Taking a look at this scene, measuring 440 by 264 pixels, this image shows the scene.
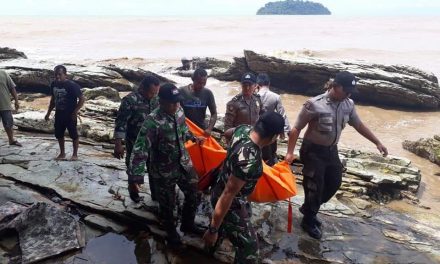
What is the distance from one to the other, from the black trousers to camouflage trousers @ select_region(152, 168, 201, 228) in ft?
4.83

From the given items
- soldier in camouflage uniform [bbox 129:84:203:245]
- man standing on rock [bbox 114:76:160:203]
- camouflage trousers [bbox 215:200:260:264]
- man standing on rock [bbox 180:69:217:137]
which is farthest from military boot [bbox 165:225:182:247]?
man standing on rock [bbox 180:69:217:137]

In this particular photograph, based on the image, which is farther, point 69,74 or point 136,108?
point 69,74

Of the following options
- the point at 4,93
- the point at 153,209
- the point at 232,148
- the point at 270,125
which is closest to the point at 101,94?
the point at 4,93

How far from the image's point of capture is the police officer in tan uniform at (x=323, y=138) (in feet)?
16.1

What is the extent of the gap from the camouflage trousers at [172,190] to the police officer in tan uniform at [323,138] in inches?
46.7

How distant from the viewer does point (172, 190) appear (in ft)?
15.4

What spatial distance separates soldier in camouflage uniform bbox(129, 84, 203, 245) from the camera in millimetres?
4410

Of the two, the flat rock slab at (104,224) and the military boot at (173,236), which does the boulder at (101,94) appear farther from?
the military boot at (173,236)

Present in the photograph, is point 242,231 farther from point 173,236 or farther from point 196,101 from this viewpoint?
point 196,101

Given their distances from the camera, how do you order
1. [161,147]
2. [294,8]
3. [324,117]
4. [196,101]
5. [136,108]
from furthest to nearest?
[294,8], [196,101], [136,108], [324,117], [161,147]

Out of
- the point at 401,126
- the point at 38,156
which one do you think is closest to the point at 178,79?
the point at 401,126

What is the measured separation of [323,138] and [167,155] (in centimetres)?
193

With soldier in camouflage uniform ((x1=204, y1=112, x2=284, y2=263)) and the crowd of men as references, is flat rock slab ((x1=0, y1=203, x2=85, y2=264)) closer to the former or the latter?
the crowd of men

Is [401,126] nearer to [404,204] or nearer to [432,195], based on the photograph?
[432,195]
